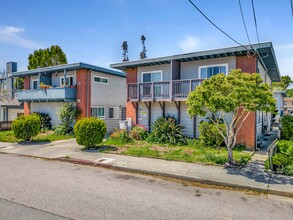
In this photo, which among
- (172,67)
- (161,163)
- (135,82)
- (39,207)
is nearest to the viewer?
(39,207)

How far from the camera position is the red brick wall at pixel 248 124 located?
11.7m

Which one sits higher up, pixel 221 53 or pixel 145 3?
pixel 145 3

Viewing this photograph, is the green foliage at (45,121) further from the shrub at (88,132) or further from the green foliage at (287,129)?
the green foliage at (287,129)

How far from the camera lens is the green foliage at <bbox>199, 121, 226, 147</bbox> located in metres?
11.7

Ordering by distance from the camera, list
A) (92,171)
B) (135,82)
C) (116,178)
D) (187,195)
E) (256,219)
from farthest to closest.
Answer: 1. (135,82)
2. (92,171)
3. (116,178)
4. (187,195)
5. (256,219)

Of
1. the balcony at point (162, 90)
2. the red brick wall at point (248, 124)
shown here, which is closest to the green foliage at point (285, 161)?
the red brick wall at point (248, 124)

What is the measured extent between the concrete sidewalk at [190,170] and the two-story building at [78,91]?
7.04 metres

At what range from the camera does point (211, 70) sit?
13.2m

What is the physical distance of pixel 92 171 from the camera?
796cm

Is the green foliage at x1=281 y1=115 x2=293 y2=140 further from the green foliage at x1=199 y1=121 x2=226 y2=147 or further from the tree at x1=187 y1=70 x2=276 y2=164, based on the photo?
the tree at x1=187 y1=70 x2=276 y2=164

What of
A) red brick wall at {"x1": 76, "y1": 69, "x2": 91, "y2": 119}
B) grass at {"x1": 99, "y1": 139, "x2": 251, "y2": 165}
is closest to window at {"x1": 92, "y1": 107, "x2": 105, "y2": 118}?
red brick wall at {"x1": 76, "y1": 69, "x2": 91, "y2": 119}

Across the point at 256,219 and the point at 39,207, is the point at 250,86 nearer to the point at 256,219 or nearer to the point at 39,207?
the point at 256,219

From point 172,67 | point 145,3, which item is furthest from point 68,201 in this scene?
point 172,67

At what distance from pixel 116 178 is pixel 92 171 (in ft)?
4.37
